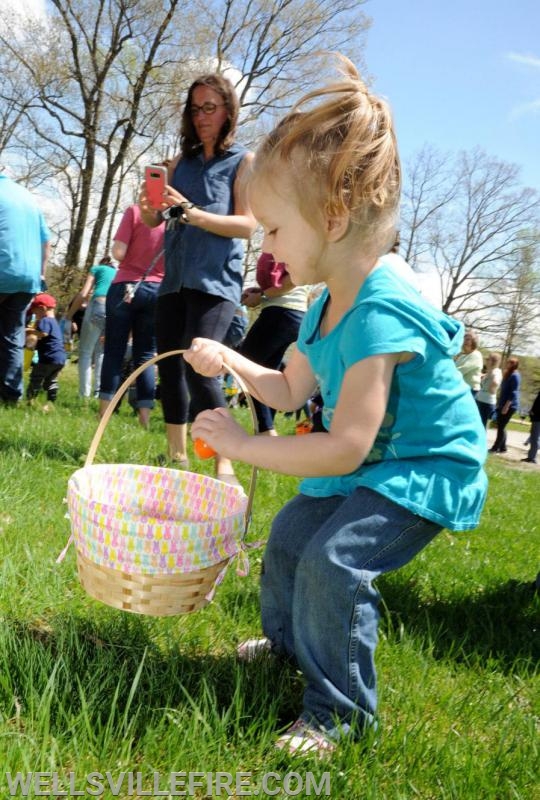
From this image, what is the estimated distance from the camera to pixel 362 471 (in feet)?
5.45

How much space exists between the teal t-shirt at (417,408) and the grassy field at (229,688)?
503 millimetres

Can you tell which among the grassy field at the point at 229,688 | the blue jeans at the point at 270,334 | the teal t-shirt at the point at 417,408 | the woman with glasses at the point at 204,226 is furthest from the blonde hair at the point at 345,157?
the blue jeans at the point at 270,334

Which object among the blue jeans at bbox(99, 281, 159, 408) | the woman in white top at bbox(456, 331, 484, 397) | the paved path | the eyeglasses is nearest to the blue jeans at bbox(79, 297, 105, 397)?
the blue jeans at bbox(99, 281, 159, 408)

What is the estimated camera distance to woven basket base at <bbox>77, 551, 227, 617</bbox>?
1.55 m

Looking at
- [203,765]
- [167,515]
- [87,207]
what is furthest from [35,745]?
[87,207]

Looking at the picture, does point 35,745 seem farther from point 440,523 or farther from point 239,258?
point 239,258

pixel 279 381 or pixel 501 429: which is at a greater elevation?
pixel 279 381

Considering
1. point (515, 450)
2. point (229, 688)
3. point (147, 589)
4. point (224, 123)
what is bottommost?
point (515, 450)

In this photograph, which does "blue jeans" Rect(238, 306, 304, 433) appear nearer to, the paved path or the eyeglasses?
the eyeglasses

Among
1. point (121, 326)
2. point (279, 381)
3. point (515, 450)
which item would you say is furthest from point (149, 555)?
point (515, 450)

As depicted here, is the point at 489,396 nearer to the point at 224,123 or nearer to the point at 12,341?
the point at 12,341

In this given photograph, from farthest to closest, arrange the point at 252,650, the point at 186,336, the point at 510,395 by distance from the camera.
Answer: the point at 510,395, the point at 186,336, the point at 252,650

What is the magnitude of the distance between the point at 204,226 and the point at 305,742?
2440 millimetres

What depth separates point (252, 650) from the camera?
1.86 metres
